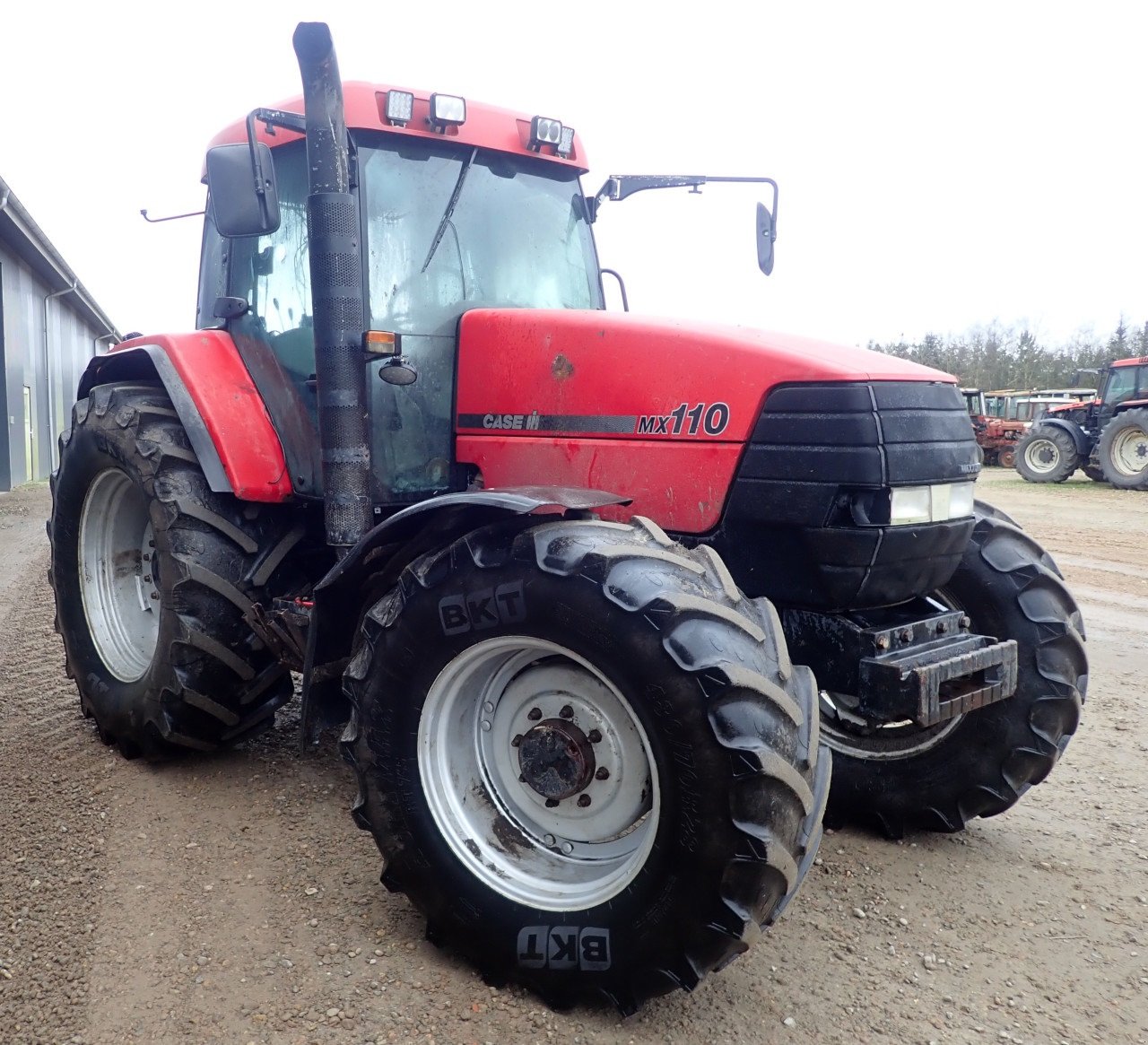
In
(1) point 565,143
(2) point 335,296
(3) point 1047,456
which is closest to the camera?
(2) point 335,296

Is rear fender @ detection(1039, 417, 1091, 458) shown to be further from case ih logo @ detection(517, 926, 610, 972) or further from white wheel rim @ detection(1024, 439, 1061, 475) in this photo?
case ih logo @ detection(517, 926, 610, 972)

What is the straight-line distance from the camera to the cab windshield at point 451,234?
326cm

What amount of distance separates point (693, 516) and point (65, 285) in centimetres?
2115

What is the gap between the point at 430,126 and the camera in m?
3.29

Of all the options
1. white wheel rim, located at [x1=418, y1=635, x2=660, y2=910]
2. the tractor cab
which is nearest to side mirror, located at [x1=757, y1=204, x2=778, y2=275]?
the tractor cab

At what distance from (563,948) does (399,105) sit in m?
2.54

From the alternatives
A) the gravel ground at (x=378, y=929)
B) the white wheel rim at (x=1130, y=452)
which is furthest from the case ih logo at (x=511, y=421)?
the white wheel rim at (x=1130, y=452)

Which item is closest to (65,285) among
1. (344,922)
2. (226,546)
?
(226,546)

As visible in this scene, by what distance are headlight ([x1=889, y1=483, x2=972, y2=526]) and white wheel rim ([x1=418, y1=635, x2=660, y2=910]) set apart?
898 mm

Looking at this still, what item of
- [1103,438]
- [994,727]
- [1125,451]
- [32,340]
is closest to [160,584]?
[994,727]

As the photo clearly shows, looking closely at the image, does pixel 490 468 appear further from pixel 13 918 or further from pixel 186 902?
pixel 13 918

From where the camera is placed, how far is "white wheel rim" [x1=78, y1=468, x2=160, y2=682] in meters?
4.24

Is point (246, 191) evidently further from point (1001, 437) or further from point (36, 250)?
point (1001, 437)

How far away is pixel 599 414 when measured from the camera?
2.96m
